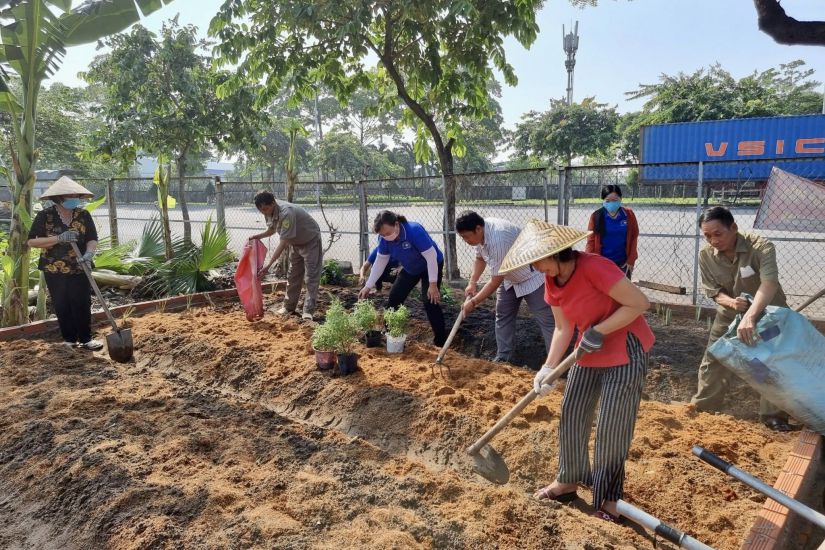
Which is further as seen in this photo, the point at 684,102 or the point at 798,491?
the point at 684,102

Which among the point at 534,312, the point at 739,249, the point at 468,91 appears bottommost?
the point at 534,312

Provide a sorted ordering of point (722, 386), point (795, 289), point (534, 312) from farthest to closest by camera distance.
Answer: point (795, 289)
point (534, 312)
point (722, 386)

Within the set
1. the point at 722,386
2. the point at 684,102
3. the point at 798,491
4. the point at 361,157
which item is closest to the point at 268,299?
the point at 722,386

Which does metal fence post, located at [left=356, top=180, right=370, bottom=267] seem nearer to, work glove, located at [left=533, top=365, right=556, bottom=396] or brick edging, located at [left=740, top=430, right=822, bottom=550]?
work glove, located at [left=533, top=365, right=556, bottom=396]

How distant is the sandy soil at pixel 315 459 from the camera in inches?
94.7

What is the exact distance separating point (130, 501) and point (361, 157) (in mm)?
40061

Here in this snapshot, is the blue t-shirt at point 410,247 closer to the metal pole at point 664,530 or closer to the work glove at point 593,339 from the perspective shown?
the work glove at point 593,339

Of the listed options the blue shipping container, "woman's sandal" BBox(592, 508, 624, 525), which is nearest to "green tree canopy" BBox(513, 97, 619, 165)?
the blue shipping container

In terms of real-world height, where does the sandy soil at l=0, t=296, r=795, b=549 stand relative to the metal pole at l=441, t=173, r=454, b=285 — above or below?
below

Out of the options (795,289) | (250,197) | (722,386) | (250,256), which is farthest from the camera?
(250,197)

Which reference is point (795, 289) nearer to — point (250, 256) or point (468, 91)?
point (468, 91)

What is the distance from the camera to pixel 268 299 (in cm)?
731

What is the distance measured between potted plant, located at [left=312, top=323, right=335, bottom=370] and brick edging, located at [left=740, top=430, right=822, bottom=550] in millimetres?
2939

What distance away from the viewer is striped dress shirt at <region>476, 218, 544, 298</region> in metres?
4.24
